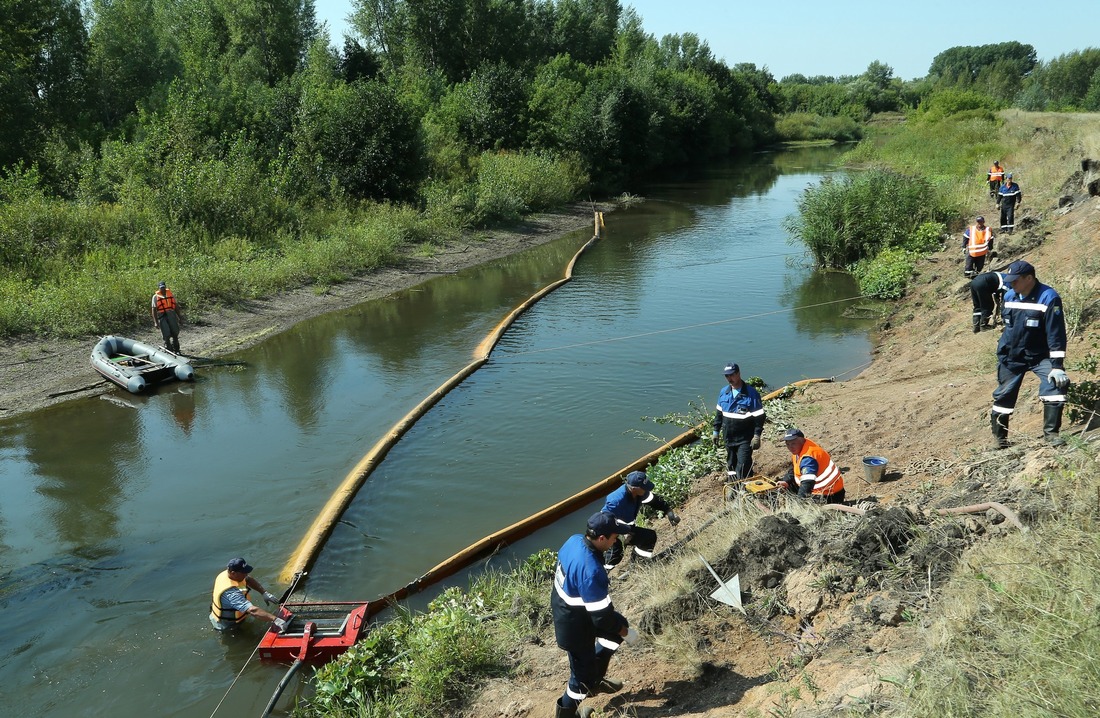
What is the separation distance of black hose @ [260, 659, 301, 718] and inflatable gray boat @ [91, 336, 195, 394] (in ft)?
34.0

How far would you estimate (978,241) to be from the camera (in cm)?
1748

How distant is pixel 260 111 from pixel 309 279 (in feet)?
46.7

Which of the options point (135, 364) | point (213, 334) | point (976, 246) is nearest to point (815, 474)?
point (976, 246)

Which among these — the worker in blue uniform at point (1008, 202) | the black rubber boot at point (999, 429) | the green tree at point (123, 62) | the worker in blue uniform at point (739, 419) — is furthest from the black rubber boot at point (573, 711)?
the green tree at point (123, 62)

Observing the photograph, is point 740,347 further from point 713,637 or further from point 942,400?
point 713,637

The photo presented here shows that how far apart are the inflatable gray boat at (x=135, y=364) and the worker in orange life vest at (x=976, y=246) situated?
17.6 metres

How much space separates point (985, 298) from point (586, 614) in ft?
39.6

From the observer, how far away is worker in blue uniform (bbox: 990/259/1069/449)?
25.0 ft

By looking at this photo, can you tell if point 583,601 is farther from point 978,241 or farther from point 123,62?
point 123,62

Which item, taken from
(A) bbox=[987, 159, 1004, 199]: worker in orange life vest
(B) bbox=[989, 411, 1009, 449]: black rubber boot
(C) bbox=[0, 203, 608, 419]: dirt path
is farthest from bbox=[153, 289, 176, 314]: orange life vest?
(A) bbox=[987, 159, 1004, 199]: worker in orange life vest

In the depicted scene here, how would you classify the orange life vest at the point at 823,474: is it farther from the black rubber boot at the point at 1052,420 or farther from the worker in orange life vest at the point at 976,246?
the worker in orange life vest at the point at 976,246

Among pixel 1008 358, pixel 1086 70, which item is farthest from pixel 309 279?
pixel 1086 70

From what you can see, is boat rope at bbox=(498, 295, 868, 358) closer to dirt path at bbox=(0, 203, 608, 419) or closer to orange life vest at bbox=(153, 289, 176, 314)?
dirt path at bbox=(0, 203, 608, 419)

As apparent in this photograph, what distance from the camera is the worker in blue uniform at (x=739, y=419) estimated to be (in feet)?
31.0
